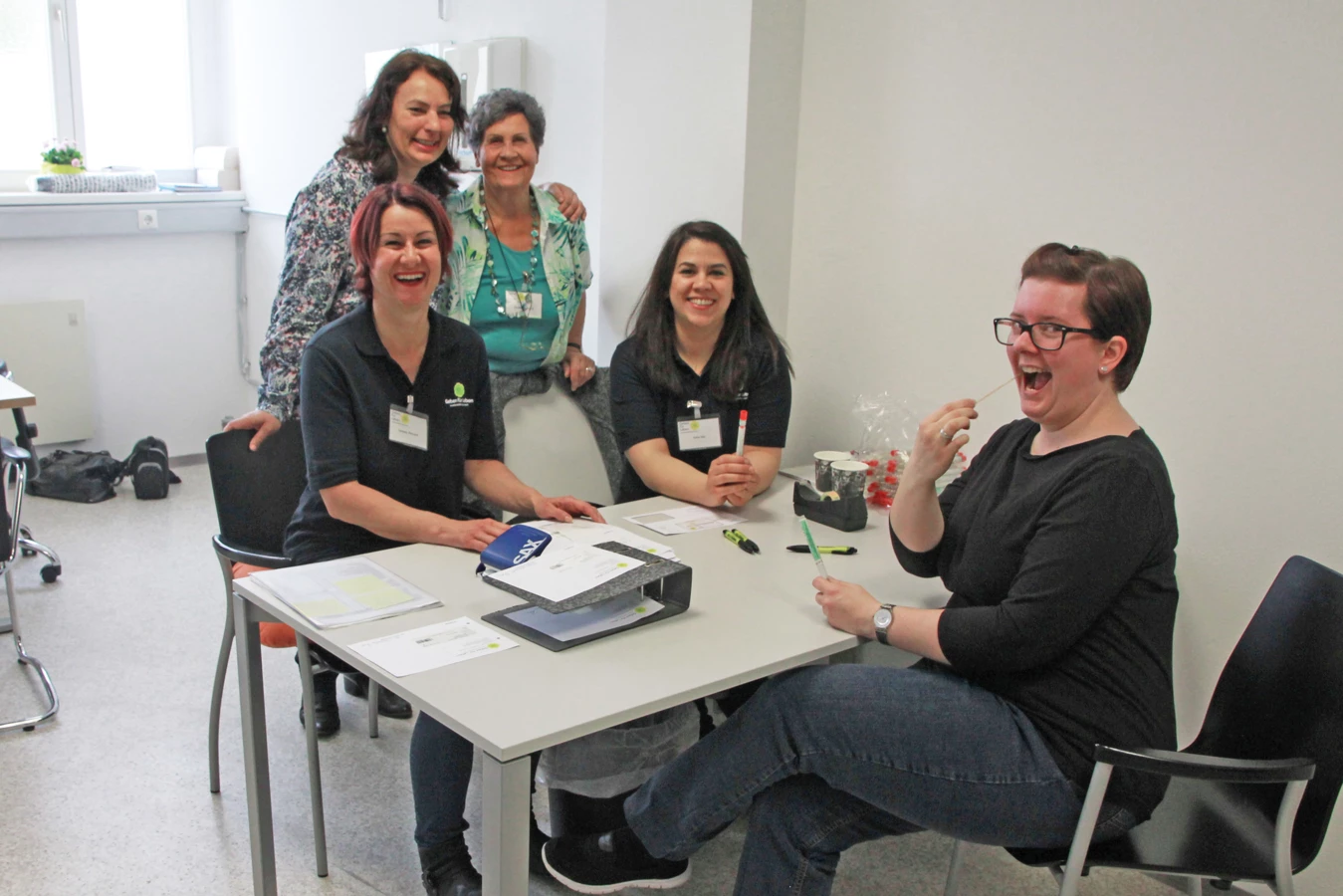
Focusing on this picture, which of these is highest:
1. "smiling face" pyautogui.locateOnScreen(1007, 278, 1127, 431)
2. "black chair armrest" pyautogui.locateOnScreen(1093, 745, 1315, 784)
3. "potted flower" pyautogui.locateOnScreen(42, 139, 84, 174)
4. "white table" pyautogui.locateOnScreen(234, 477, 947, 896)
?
"potted flower" pyautogui.locateOnScreen(42, 139, 84, 174)

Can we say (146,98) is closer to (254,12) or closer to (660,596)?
(254,12)

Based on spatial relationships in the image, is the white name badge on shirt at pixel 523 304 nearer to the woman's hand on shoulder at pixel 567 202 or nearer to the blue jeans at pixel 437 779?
the woman's hand on shoulder at pixel 567 202

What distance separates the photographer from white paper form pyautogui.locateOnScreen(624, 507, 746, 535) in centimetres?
231

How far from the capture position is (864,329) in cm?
295

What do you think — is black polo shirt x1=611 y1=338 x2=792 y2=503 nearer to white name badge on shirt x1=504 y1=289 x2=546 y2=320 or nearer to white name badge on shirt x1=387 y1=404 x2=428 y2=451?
white name badge on shirt x1=504 y1=289 x2=546 y2=320

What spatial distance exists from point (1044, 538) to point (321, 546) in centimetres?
140

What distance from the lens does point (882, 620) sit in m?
1.77

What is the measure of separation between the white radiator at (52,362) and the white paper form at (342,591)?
3.48m

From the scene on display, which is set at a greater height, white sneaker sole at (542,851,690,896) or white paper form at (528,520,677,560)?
white paper form at (528,520,677,560)

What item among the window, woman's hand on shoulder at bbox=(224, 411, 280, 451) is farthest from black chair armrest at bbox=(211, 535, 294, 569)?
the window

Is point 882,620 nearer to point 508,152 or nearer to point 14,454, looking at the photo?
point 508,152

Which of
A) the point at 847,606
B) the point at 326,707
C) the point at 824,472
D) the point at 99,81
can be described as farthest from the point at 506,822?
the point at 99,81

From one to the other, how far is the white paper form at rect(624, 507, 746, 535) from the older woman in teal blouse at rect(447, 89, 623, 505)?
495mm

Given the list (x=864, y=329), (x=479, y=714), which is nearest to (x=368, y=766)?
(x=479, y=714)
